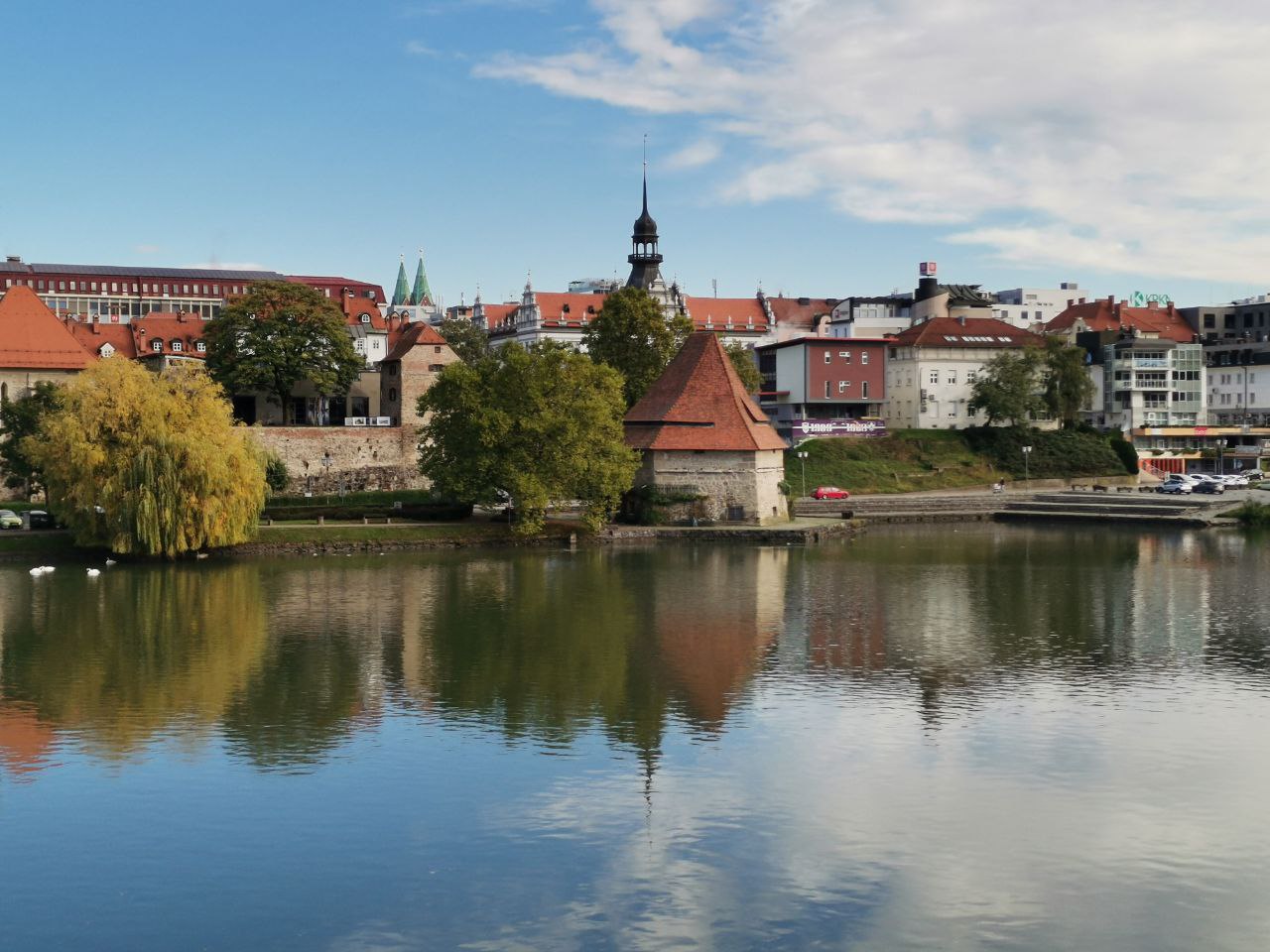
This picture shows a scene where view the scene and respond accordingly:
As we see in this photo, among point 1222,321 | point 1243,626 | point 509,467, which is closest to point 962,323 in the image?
point 1222,321

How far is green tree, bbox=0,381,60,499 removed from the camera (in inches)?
2215

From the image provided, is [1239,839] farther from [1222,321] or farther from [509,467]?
[1222,321]

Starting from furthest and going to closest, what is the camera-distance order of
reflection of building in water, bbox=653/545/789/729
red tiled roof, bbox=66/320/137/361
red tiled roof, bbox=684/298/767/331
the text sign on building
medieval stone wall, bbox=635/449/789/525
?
red tiled roof, bbox=684/298/767/331 → the text sign on building → red tiled roof, bbox=66/320/137/361 → medieval stone wall, bbox=635/449/789/525 → reflection of building in water, bbox=653/545/789/729

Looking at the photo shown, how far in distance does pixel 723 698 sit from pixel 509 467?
98.9 ft

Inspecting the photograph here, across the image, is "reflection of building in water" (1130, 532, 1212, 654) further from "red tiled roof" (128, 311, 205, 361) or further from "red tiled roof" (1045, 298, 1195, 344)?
"red tiled roof" (128, 311, 205, 361)

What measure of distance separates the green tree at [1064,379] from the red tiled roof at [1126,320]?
17716mm

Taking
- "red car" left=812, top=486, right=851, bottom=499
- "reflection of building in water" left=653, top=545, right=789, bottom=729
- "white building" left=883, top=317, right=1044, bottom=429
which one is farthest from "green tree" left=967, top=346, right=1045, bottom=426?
"reflection of building in water" left=653, top=545, right=789, bottom=729

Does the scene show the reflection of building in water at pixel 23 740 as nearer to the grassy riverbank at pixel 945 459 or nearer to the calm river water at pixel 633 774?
the calm river water at pixel 633 774

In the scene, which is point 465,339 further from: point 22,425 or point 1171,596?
point 1171,596

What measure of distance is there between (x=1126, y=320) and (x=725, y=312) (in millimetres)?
36315

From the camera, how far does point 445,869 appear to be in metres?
16.8

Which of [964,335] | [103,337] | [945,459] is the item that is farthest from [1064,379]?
[103,337]

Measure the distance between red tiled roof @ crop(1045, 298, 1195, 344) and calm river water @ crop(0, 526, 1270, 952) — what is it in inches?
2706

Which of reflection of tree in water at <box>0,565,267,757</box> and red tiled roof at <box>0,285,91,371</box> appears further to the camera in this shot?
red tiled roof at <box>0,285,91,371</box>
